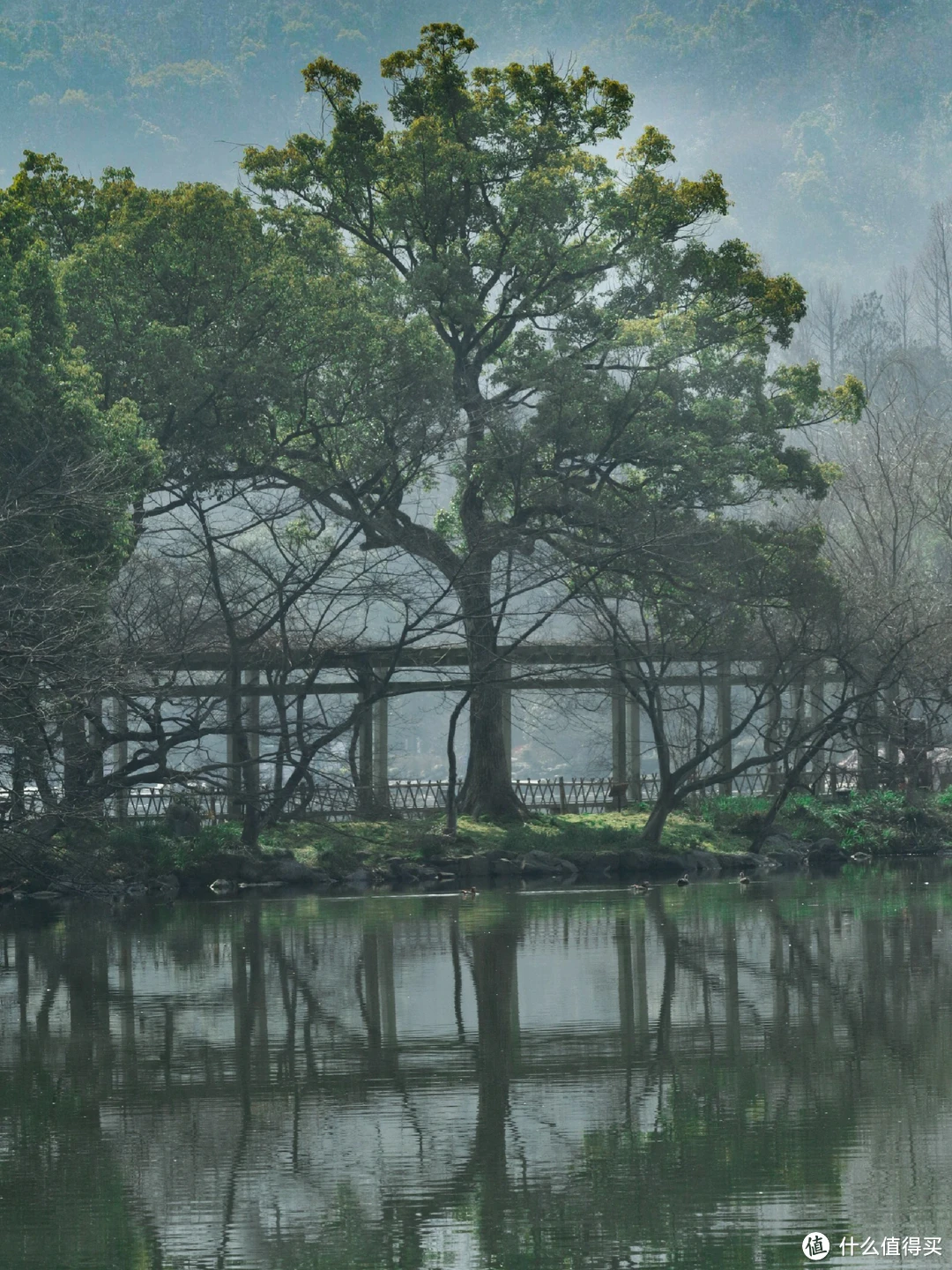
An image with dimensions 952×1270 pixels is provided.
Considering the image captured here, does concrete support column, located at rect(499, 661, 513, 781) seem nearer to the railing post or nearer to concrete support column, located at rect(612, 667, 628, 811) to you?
concrete support column, located at rect(612, 667, 628, 811)

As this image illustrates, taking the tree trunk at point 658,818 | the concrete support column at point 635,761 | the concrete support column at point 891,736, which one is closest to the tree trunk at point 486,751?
the tree trunk at point 658,818

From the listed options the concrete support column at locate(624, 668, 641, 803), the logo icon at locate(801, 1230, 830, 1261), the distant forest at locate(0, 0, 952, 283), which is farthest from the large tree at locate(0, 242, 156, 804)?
the distant forest at locate(0, 0, 952, 283)

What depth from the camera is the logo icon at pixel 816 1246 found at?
4.55m

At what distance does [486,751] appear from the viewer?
22.7m

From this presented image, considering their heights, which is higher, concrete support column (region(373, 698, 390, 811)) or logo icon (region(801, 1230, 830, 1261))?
concrete support column (region(373, 698, 390, 811))

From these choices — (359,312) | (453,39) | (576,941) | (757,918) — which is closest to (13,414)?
(359,312)

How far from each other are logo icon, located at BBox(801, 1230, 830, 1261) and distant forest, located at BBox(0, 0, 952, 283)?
106 m

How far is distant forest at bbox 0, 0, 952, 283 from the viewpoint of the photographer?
384 ft

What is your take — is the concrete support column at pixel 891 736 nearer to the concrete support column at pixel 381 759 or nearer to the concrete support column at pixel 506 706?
the concrete support column at pixel 506 706

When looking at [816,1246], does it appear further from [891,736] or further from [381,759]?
[891,736]

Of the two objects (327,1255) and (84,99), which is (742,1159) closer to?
(327,1255)

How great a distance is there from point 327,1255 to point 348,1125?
5.27ft

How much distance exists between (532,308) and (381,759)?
7134mm

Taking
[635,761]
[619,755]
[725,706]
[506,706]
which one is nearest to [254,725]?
[506,706]
